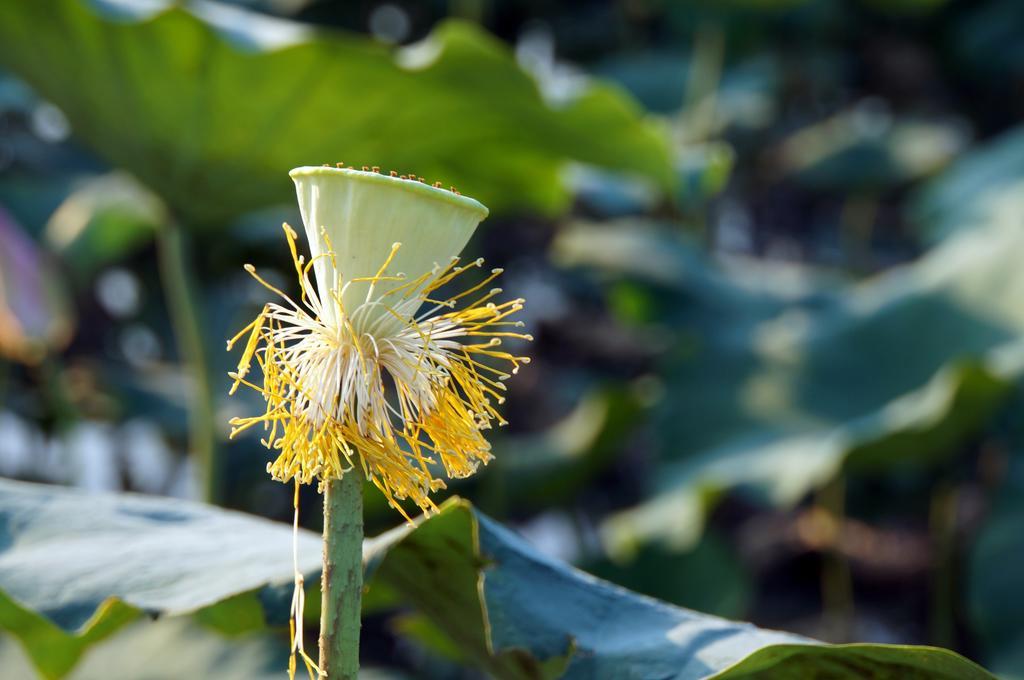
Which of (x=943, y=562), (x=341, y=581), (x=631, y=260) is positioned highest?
(x=631, y=260)

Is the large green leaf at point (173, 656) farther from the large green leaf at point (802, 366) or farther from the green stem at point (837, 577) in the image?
the green stem at point (837, 577)

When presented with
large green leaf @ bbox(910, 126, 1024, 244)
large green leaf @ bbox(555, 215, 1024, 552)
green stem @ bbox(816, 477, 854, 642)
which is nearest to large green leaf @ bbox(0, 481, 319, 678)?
large green leaf @ bbox(555, 215, 1024, 552)

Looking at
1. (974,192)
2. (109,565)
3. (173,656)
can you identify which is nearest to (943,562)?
(974,192)

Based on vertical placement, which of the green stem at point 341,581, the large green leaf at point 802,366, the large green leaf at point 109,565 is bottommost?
the green stem at point 341,581

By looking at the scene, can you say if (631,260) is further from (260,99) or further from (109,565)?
(109,565)

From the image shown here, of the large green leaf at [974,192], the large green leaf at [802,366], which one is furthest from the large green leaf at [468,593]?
the large green leaf at [974,192]

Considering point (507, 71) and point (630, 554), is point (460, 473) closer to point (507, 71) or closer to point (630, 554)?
point (507, 71)

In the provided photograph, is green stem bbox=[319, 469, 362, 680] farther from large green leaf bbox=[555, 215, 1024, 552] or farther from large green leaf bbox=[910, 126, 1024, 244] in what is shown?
large green leaf bbox=[910, 126, 1024, 244]
